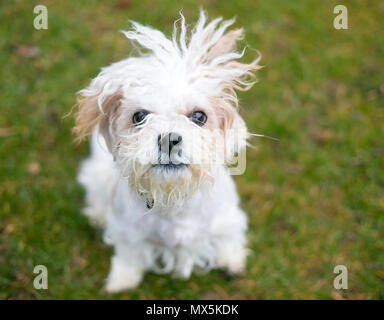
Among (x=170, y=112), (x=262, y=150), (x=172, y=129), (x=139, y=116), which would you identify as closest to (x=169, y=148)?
(x=172, y=129)

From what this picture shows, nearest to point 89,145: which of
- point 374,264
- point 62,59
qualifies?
point 62,59

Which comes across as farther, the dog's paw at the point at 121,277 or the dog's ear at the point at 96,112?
the dog's paw at the point at 121,277

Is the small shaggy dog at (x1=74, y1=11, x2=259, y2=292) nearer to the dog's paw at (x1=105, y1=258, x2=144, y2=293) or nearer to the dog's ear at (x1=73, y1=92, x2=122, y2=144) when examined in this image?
the dog's ear at (x1=73, y1=92, x2=122, y2=144)

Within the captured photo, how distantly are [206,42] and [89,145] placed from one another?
2173mm

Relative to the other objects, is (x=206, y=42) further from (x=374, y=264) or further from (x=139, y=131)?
(x=374, y=264)

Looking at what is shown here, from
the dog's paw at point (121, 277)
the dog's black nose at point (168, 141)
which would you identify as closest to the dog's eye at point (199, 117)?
the dog's black nose at point (168, 141)

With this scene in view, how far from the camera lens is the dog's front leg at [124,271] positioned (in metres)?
3.35

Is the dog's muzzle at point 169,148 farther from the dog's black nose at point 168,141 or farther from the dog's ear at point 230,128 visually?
the dog's ear at point 230,128

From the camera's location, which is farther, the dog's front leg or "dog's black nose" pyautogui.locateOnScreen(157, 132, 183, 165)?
the dog's front leg

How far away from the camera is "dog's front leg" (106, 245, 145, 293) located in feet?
11.0

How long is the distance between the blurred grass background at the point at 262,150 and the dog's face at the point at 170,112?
5.16 ft

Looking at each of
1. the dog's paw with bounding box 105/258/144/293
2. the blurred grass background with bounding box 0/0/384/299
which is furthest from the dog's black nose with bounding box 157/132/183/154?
the blurred grass background with bounding box 0/0/384/299

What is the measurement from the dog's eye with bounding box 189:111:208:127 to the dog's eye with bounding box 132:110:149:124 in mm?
276

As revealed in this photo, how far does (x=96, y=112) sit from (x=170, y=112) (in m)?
0.54
